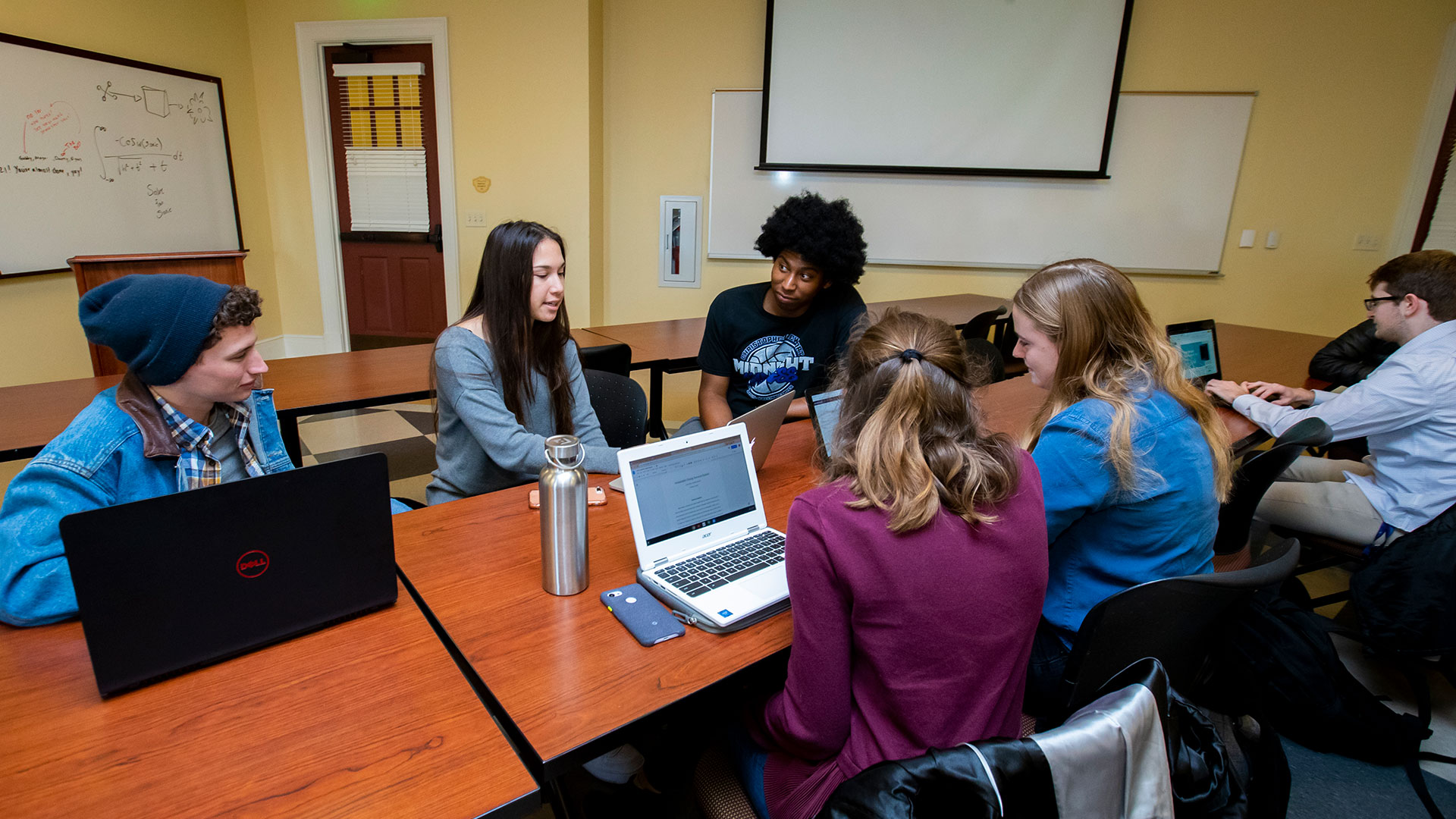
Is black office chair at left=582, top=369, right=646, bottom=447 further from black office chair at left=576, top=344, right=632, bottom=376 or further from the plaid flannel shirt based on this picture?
the plaid flannel shirt

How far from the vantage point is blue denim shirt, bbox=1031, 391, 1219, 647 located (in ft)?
4.04

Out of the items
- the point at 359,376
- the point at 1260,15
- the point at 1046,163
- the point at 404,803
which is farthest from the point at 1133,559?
the point at 1260,15

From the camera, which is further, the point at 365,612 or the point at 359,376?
the point at 359,376

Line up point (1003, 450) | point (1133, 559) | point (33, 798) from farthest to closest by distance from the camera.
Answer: point (1133, 559) → point (1003, 450) → point (33, 798)

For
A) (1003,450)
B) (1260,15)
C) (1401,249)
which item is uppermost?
(1260,15)

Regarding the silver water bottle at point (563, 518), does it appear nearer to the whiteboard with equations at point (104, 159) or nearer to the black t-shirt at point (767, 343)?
the black t-shirt at point (767, 343)

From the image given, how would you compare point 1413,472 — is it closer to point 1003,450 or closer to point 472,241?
point 1003,450

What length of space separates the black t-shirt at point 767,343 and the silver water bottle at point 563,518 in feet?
4.24

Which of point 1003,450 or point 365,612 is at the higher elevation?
point 1003,450

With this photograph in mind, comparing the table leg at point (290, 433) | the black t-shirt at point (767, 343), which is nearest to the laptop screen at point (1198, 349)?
the black t-shirt at point (767, 343)

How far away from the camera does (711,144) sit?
16.3 ft

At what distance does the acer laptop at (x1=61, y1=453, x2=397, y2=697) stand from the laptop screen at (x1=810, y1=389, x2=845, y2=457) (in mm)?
918

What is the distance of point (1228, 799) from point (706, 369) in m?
1.83

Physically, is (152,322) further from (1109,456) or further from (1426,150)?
(1426,150)
